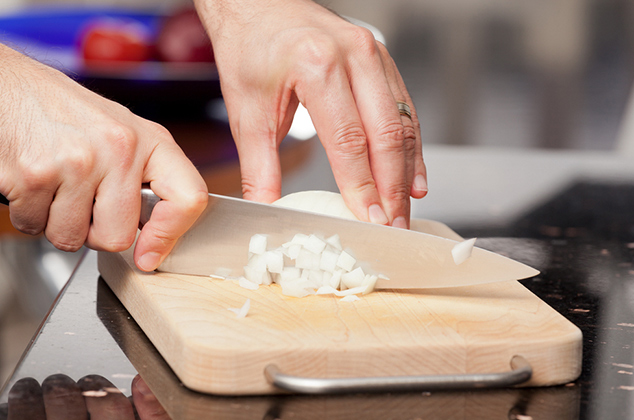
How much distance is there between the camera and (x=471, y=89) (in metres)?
5.25

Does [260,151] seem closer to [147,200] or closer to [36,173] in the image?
[147,200]

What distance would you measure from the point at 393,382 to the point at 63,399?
32 centimetres

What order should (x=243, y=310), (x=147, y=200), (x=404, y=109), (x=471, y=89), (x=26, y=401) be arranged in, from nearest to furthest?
1. (x=26, y=401)
2. (x=243, y=310)
3. (x=147, y=200)
4. (x=404, y=109)
5. (x=471, y=89)

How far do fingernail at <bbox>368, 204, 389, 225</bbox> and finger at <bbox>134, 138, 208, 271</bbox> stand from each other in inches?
9.7

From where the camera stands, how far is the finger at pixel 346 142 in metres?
0.95

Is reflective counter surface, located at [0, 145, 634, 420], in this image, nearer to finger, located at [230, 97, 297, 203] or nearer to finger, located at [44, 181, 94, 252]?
finger, located at [44, 181, 94, 252]

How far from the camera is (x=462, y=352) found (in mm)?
682

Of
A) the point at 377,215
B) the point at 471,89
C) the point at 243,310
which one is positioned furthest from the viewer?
the point at 471,89

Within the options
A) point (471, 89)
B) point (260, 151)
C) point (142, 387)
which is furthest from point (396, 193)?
point (471, 89)

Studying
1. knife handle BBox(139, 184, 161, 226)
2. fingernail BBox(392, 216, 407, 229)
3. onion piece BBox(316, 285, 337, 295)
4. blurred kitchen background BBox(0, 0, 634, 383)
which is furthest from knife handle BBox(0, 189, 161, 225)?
blurred kitchen background BBox(0, 0, 634, 383)

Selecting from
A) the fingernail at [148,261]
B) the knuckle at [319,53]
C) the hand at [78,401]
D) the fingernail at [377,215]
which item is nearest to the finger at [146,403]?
the hand at [78,401]

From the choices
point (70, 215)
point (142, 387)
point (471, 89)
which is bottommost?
point (471, 89)

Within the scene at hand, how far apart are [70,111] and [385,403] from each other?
0.49 metres

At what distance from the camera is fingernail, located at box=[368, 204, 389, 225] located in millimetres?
948
